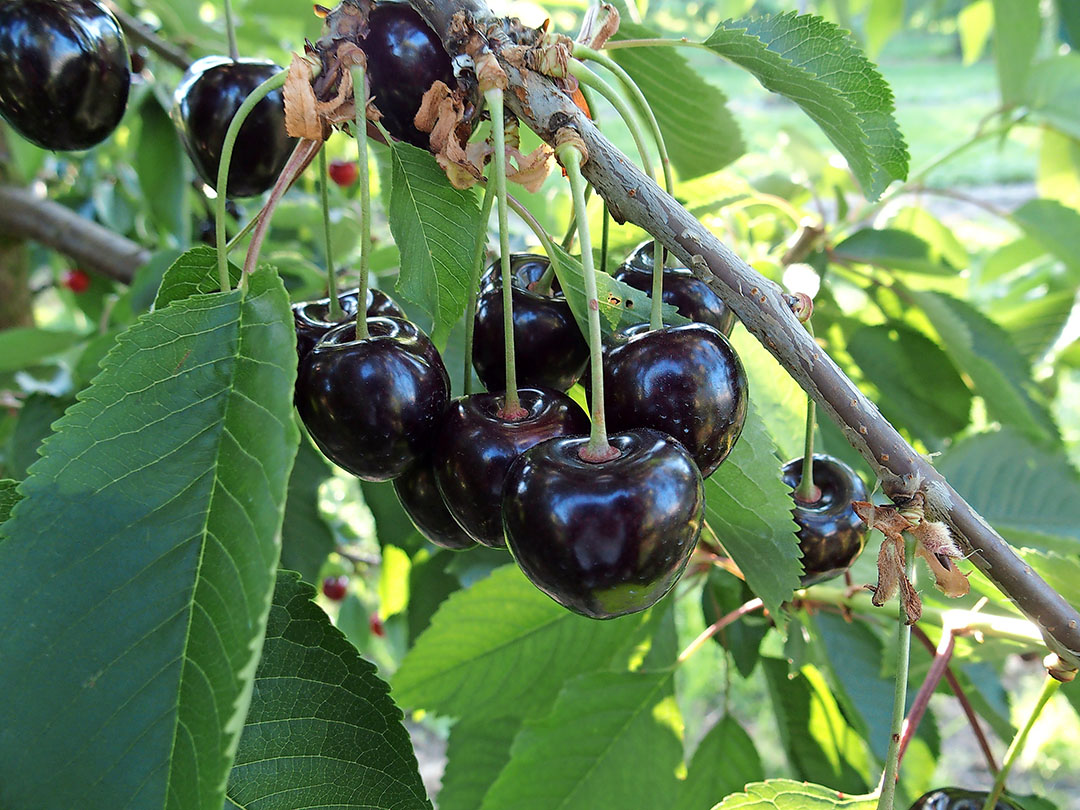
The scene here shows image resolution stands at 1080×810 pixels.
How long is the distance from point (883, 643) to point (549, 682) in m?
0.60

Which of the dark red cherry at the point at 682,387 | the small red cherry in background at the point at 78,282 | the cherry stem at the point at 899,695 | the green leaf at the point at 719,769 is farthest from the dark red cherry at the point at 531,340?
the small red cherry in background at the point at 78,282

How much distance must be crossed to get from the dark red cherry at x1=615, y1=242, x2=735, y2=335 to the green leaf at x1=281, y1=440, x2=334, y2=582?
3.28 feet

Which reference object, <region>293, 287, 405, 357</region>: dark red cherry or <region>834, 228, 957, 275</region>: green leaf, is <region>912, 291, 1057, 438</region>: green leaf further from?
<region>293, 287, 405, 357</region>: dark red cherry

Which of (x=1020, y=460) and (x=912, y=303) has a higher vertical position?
(x=912, y=303)

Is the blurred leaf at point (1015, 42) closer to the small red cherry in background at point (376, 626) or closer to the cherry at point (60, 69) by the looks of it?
the cherry at point (60, 69)

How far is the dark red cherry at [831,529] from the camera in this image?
3.44 ft

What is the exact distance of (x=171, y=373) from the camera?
0.76m

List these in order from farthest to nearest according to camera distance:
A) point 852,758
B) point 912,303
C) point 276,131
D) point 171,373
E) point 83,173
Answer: point 83,173 < point 912,303 < point 852,758 < point 276,131 < point 171,373

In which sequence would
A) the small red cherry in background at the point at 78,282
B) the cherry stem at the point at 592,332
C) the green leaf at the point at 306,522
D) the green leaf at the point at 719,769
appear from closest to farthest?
the cherry stem at the point at 592,332
the green leaf at the point at 719,769
the green leaf at the point at 306,522
the small red cherry in background at the point at 78,282

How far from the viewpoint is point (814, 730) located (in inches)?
67.2

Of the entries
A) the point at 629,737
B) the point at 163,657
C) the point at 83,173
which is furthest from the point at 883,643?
the point at 83,173

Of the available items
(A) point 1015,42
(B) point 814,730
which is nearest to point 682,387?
(B) point 814,730

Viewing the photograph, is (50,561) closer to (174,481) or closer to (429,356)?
(174,481)

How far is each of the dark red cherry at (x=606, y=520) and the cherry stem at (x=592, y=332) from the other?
1 centimetres
